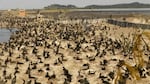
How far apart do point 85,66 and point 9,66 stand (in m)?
8.07

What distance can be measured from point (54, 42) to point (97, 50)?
12.0 m

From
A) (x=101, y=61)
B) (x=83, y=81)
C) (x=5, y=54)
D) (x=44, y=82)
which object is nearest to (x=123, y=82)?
(x=83, y=81)

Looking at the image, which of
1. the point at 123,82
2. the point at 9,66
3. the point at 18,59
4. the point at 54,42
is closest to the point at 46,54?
the point at 18,59

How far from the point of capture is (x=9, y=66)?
1644 inches

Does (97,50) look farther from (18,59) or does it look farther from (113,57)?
(18,59)

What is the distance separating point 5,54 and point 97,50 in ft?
38.8

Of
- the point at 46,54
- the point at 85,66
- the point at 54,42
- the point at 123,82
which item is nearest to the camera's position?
the point at 123,82

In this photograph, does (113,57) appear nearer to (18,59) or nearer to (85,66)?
(85,66)

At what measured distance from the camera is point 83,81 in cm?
3322

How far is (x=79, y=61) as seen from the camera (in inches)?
1738

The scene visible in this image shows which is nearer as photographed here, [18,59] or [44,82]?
[44,82]

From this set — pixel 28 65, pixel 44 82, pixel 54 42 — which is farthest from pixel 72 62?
pixel 54 42

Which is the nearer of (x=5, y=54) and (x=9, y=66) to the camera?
(x=9, y=66)

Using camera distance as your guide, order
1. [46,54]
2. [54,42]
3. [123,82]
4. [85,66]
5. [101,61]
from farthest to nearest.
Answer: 1. [54,42]
2. [46,54]
3. [101,61]
4. [85,66]
5. [123,82]
